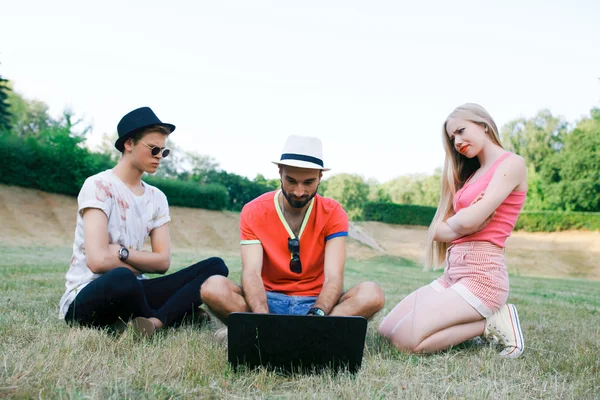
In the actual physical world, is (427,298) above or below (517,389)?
above

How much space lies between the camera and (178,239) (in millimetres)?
31156

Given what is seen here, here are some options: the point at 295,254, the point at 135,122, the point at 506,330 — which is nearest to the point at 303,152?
the point at 295,254

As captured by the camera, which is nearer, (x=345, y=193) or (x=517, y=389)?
(x=517, y=389)

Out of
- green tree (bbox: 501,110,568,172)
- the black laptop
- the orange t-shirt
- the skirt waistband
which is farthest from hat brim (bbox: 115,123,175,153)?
green tree (bbox: 501,110,568,172)

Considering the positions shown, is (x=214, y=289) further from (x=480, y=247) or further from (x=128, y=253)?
(x=480, y=247)

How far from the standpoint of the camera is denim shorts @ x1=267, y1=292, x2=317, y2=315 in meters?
3.59

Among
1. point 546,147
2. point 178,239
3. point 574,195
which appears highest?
point 546,147

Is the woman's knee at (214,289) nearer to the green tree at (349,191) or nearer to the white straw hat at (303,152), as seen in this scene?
the white straw hat at (303,152)

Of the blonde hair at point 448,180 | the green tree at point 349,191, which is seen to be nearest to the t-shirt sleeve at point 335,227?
the blonde hair at point 448,180

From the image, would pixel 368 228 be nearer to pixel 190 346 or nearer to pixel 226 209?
pixel 226 209

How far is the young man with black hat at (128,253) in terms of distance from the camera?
3.46 meters

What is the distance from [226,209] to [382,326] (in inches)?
1367

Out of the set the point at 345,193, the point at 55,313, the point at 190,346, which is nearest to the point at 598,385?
the point at 190,346

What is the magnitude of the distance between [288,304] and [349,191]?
68.9 metres
